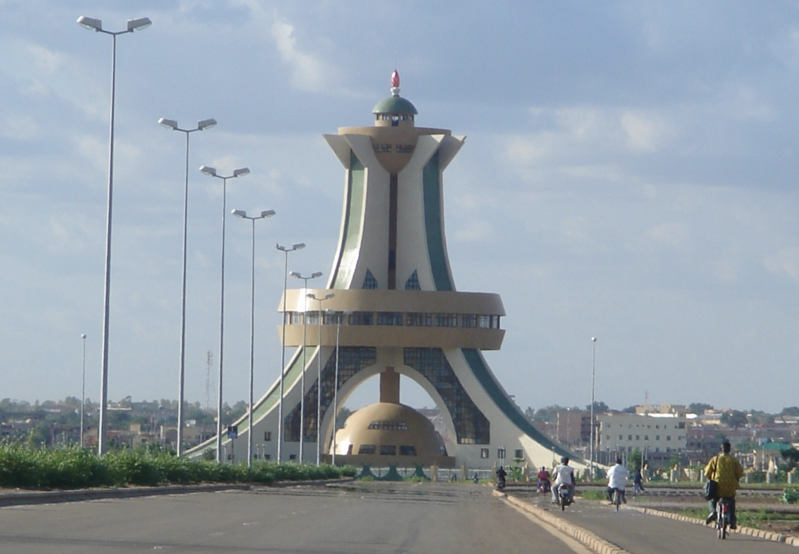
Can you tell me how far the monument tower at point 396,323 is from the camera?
73.1 m

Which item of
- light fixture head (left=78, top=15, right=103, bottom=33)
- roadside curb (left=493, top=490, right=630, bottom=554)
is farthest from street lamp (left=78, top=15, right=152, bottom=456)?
roadside curb (left=493, top=490, right=630, bottom=554)

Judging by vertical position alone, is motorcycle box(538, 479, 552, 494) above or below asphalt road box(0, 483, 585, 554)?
below

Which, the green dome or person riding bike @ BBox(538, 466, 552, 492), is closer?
person riding bike @ BBox(538, 466, 552, 492)

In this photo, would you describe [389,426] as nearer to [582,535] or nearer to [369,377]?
[369,377]

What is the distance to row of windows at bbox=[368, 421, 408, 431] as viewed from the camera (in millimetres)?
72812

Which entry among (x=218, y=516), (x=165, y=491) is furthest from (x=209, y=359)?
(x=218, y=516)

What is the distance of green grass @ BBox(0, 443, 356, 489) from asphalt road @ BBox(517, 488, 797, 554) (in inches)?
317

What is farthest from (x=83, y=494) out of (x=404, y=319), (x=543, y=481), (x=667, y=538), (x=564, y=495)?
(x=404, y=319)

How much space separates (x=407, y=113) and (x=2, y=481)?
182 ft

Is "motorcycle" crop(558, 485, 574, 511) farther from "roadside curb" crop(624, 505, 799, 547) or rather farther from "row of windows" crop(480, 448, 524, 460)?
"row of windows" crop(480, 448, 524, 460)

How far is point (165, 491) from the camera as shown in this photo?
27.1 meters

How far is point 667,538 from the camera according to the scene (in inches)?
666

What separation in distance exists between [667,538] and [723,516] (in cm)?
70

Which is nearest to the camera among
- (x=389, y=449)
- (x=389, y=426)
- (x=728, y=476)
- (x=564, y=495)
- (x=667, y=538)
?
(x=667, y=538)
